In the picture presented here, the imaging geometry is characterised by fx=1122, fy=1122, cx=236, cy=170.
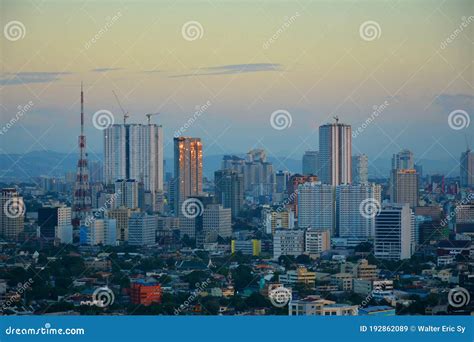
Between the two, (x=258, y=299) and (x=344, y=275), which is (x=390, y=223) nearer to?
(x=344, y=275)
